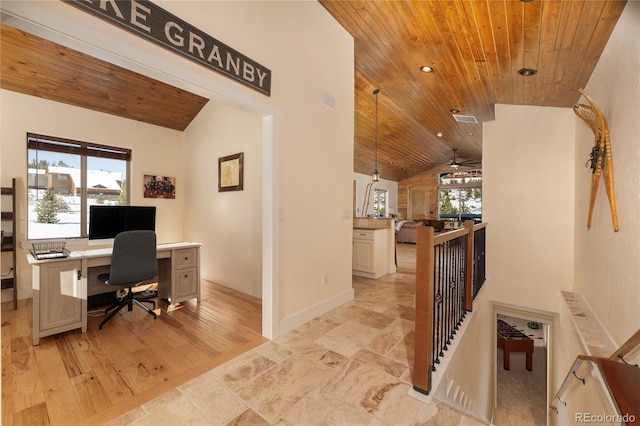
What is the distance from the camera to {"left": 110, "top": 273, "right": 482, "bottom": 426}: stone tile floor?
1648 mm

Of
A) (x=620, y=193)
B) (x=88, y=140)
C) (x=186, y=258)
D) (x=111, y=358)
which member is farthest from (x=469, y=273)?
(x=88, y=140)

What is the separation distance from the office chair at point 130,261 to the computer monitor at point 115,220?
0.59 metres

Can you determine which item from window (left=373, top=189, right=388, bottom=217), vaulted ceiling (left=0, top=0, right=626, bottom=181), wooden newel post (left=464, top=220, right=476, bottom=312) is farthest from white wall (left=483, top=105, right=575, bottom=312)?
window (left=373, top=189, right=388, bottom=217)

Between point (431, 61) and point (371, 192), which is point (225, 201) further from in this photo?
point (371, 192)

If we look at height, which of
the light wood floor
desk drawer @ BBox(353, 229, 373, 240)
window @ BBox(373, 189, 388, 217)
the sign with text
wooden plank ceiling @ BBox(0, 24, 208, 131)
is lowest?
the light wood floor

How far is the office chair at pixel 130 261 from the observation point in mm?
2949

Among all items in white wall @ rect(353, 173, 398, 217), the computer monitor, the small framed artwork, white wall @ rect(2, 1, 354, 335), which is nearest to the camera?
white wall @ rect(2, 1, 354, 335)

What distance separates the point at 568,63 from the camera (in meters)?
2.68

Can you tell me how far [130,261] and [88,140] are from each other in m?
2.47

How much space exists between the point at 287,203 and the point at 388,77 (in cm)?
300

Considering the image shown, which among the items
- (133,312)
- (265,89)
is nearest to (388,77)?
(265,89)

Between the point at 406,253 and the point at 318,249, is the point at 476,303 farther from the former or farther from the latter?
the point at 406,253

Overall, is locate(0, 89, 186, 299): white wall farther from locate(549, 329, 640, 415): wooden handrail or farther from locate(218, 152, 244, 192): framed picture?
locate(549, 329, 640, 415): wooden handrail

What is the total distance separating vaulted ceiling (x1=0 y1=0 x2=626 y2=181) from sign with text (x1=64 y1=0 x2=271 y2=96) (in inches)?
59.4
